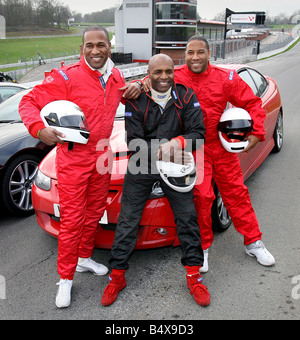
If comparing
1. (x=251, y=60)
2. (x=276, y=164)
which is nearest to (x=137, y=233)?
(x=276, y=164)

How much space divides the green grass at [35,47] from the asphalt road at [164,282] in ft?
155

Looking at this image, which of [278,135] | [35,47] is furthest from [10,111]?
[35,47]

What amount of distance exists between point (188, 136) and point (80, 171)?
2.62 feet

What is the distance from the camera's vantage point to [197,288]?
257 centimetres

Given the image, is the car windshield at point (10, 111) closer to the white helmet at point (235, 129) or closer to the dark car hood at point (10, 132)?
the dark car hood at point (10, 132)

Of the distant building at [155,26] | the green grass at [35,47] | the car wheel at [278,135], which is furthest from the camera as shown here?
the green grass at [35,47]

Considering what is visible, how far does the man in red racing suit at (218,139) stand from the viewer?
278 centimetres

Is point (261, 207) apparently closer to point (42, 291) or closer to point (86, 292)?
point (86, 292)

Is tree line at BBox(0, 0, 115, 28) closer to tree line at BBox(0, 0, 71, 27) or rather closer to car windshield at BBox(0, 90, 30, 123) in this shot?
tree line at BBox(0, 0, 71, 27)

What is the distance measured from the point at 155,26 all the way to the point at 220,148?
28.1m

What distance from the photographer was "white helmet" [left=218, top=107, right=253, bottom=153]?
109 inches

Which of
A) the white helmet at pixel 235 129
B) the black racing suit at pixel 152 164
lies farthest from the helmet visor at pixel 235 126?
the black racing suit at pixel 152 164

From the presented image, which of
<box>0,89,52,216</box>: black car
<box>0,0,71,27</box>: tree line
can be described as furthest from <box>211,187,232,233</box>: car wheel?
<box>0,0,71,27</box>: tree line

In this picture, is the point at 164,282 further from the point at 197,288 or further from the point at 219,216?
the point at 219,216
